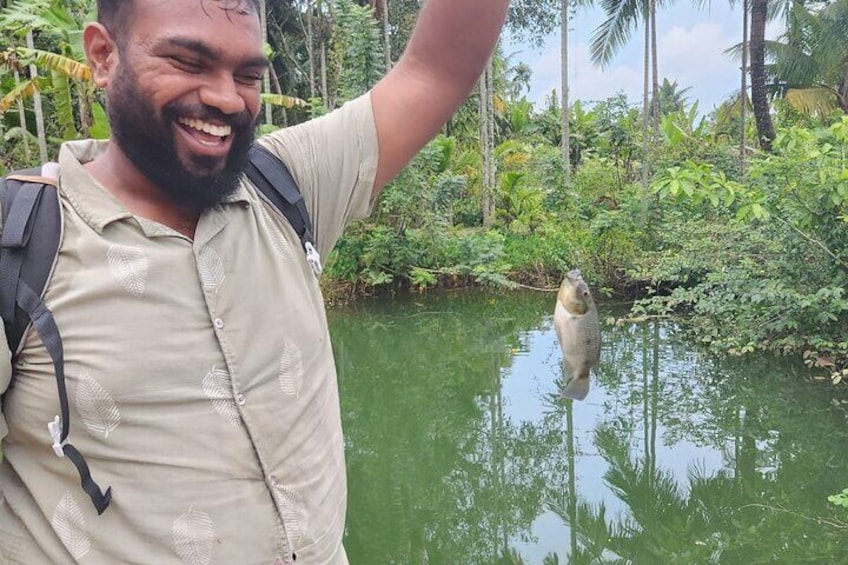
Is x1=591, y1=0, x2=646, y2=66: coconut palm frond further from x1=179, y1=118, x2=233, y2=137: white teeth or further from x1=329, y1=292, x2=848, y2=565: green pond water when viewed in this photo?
x1=179, y1=118, x2=233, y2=137: white teeth

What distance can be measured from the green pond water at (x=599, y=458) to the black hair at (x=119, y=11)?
355 centimetres

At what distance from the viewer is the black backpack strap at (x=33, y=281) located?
841mm

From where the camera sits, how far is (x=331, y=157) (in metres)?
1.15

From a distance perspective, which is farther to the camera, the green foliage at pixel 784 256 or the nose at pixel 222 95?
A: the green foliage at pixel 784 256

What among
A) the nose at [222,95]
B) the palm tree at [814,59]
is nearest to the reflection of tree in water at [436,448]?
the nose at [222,95]

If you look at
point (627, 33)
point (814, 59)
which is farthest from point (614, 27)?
point (814, 59)

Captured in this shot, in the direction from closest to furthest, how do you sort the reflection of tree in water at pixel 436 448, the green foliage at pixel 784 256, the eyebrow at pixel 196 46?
1. the eyebrow at pixel 196 46
2. the reflection of tree in water at pixel 436 448
3. the green foliage at pixel 784 256

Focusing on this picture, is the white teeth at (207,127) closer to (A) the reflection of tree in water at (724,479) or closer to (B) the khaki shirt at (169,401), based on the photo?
(B) the khaki shirt at (169,401)

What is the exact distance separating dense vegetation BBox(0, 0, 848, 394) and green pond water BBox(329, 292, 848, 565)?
594 mm

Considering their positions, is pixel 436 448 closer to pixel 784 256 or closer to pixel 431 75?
pixel 784 256

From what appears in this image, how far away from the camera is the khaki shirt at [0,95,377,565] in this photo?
0.88m

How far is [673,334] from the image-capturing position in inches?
308

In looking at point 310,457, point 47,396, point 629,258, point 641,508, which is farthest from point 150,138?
point 629,258

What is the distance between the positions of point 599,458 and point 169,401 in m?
4.53
